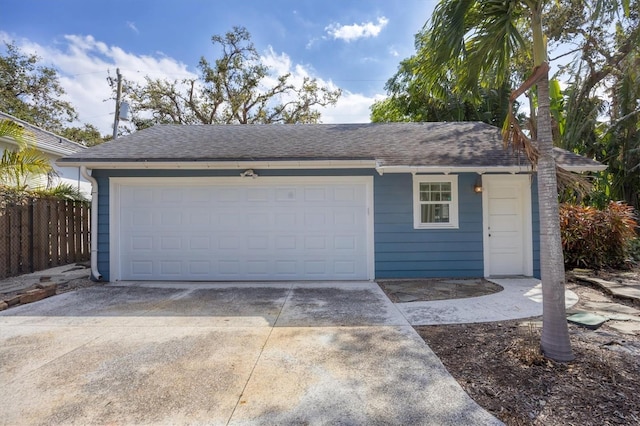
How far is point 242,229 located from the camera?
266 inches

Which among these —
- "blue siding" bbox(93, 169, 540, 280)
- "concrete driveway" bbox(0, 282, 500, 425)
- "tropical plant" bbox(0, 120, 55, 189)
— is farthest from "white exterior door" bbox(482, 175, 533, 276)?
"tropical plant" bbox(0, 120, 55, 189)

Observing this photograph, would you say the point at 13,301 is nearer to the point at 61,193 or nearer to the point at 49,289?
the point at 49,289

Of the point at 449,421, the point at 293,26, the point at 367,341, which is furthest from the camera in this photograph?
the point at 293,26

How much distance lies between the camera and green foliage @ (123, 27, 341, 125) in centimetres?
1841

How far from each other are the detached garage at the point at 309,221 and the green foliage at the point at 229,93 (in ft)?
44.6

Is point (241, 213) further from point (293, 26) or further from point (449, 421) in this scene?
point (293, 26)

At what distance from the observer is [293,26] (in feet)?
39.4

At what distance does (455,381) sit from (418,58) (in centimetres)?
374

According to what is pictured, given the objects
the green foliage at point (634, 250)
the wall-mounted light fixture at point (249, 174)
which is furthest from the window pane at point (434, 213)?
the green foliage at point (634, 250)

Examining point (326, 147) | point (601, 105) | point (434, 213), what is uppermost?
point (601, 105)

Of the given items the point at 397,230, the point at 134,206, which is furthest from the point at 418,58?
the point at 134,206

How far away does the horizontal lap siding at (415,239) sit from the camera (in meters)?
6.68

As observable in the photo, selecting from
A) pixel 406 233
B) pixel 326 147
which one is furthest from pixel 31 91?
pixel 406 233

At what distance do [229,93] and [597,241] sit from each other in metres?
18.7
